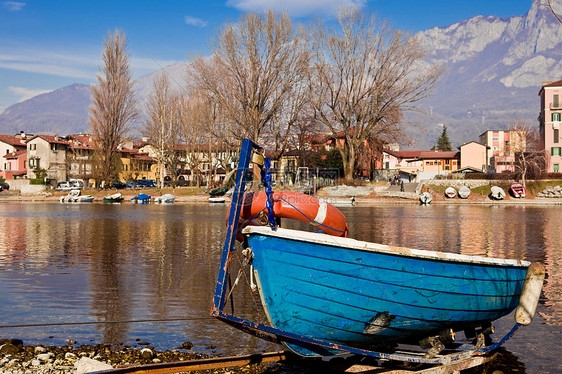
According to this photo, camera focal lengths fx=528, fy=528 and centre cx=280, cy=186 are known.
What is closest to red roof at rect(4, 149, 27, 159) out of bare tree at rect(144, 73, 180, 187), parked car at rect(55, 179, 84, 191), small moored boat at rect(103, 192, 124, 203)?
parked car at rect(55, 179, 84, 191)

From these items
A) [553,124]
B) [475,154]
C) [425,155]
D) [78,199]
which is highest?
[553,124]

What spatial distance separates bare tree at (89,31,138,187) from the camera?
206ft

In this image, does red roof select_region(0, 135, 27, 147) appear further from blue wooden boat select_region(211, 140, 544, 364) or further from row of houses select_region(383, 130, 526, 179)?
blue wooden boat select_region(211, 140, 544, 364)

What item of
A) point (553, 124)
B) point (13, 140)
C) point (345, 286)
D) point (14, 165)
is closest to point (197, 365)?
point (345, 286)

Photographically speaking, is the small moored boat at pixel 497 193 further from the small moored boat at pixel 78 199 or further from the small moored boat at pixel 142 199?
the small moored boat at pixel 78 199

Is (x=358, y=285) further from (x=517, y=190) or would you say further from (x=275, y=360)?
(x=517, y=190)

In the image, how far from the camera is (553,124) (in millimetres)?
68500

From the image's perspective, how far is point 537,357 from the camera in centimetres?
697

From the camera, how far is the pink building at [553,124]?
68.3 metres

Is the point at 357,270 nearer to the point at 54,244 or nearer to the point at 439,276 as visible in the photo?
the point at 439,276

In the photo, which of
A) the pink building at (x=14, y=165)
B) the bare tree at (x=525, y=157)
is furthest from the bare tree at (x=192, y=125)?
the pink building at (x=14, y=165)

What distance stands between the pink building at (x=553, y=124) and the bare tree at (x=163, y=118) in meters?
48.7

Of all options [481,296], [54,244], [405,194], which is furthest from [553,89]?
[481,296]

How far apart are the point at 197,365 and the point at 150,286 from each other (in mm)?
5671
